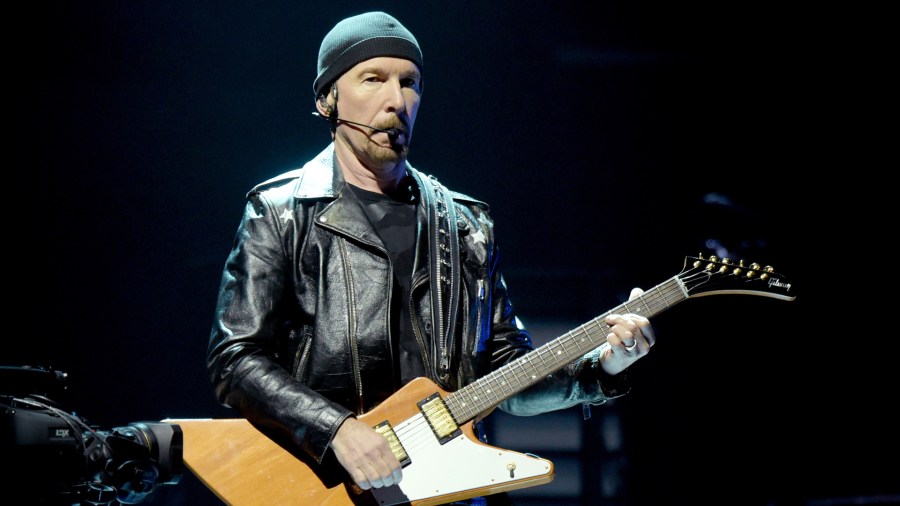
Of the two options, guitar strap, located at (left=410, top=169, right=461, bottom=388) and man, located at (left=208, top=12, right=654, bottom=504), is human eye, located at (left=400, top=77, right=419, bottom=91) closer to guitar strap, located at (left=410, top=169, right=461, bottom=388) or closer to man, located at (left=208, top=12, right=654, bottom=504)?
man, located at (left=208, top=12, right=654, bottom=504)

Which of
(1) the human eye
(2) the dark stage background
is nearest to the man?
(1) the human eye

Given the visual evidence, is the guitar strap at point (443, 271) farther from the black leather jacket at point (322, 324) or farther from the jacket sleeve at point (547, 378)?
the jacket sleeve at point (547, 378)

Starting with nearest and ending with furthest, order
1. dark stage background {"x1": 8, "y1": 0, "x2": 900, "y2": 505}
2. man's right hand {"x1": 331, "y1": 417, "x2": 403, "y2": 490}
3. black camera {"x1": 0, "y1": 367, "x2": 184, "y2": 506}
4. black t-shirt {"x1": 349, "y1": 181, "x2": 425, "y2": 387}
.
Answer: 1. black camera {"x1": 0, "y1": 367, "x2": 184, "y2": 506}
2. man's right hand {"x1": 331, "y1": 417, "x2": 403, "y2": 490}
3. black t-shirt {"x1": 349, "y1": 181, "x2": 425, "y2": 387}
4. dark stage background {"x1": 8, "y1": 0, "x2": 900, "y2": 505}

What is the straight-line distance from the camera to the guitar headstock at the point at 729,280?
3035 millimetres

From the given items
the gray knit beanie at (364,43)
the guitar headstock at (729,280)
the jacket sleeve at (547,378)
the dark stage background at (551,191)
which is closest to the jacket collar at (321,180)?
the gray knit beanie at (364,43)

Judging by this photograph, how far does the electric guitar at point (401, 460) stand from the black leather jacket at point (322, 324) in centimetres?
8

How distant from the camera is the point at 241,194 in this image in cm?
483

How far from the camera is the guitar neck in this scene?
2832mm

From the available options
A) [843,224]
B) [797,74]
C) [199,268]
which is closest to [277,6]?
[199,268]

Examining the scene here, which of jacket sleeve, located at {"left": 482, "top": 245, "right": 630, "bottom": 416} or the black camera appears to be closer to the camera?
the black camera

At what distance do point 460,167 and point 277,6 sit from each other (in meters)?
1.36

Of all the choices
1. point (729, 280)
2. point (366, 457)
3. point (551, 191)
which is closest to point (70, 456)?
point (366, 457)

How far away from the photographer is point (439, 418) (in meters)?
2.76

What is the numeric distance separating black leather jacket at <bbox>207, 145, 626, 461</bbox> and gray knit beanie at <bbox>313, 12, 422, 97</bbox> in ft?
1.26
